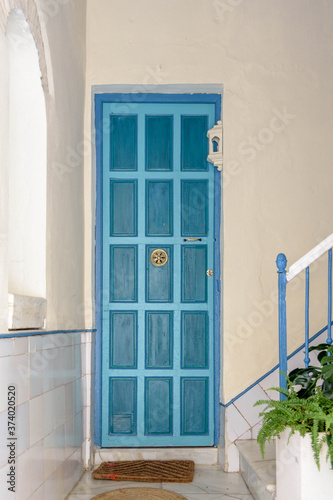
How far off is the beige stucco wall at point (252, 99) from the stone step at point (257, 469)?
651mm

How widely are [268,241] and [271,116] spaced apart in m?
0.90

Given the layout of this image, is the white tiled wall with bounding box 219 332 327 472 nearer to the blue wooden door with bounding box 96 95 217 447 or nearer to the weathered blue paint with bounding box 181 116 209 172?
the blue wooden door with bounding box 96 95 217 447

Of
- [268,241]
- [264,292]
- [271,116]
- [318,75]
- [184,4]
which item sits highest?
[184,4]

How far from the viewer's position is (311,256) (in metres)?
2.93

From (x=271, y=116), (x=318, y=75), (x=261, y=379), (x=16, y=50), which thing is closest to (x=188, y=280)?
(x=261, y=379)

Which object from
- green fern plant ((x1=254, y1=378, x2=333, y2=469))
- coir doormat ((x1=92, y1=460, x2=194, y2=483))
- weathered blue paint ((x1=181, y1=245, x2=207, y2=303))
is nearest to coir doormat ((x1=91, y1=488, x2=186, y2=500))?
coir doormat ((x1=92, y1=460, x2=194, y2=483))

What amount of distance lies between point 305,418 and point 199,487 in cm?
133

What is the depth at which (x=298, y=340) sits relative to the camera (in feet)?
13.4

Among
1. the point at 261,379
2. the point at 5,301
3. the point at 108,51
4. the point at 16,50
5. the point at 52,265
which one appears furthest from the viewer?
the point at 108,51

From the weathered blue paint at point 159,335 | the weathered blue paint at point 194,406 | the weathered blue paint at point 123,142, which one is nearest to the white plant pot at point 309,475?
the weathered blue paint at point 194,406

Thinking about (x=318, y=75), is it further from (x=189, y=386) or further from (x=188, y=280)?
(x=189, y=386)

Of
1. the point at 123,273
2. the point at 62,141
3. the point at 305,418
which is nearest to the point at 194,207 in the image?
the point at 123,273

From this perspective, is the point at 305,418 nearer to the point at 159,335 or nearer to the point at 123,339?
the point at 159,335

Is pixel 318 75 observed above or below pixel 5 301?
above
